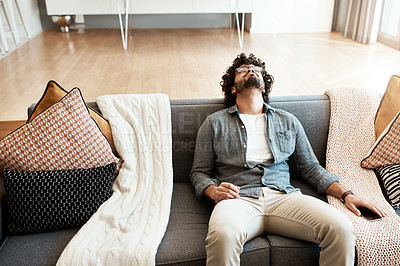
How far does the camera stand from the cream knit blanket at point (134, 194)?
4.73 feet

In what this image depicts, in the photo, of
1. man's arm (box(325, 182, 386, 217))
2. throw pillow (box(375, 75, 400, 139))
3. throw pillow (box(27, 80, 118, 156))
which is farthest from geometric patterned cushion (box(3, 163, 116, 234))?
throw pillow (box(375, 75, 400, 139))

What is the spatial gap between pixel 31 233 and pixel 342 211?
4.33 feet

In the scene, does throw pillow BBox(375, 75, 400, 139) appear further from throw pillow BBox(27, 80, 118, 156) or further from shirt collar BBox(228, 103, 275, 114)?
throw pillow BBox(27, 80, 118, 156)

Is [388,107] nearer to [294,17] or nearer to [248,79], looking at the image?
[248,79]

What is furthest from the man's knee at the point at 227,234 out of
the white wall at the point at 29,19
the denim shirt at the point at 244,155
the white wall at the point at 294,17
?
the white wall at the point at 294,17

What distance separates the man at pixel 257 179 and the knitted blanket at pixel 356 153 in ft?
0.25

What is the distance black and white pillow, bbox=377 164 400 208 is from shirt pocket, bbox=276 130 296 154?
446 millimetres

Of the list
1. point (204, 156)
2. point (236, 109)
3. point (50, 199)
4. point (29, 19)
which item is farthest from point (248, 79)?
point (29, 19)

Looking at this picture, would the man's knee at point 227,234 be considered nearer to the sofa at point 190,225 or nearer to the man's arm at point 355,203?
the sofa at point 190,225

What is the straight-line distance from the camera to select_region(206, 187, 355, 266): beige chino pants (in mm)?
1412

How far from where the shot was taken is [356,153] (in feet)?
6.35

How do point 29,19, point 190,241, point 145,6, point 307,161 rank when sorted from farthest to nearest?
point 29,19, point 145,6, point 307,161, point 190,241

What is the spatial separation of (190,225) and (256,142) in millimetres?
505

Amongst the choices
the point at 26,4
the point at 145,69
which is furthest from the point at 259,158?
the point at 26,4
